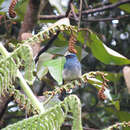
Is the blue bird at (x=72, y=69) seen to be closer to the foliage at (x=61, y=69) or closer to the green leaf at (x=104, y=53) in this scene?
the foliage at (x=61, y=69)

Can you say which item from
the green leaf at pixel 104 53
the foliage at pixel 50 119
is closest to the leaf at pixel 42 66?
the green leaf at pixel 104 53

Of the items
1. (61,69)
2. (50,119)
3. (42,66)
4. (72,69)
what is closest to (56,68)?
(61,69)

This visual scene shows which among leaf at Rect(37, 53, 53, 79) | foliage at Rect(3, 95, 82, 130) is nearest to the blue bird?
leaf at Rect(37, 53, 53, 79)

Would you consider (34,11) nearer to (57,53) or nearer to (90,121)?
(57,53)

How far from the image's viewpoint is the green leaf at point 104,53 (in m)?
1.15

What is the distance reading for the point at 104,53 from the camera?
47.2 inches

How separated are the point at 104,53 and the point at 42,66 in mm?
228

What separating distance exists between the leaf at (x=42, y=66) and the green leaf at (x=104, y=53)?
0.17m

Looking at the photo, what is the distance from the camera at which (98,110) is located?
266 cm

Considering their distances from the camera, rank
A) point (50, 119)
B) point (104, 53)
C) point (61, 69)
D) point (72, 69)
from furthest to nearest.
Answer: point (72, 69) < point (104, 53) < point (61, 69) < point (50, 119)

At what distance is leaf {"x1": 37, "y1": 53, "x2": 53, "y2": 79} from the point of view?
120 cm

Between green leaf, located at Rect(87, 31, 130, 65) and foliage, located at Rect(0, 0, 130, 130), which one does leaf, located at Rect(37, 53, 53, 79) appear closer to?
foliage, located at Rect(0, 0, 130, 130)

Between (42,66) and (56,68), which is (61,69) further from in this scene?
→ (42,66)

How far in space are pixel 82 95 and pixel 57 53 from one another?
1411 mm
